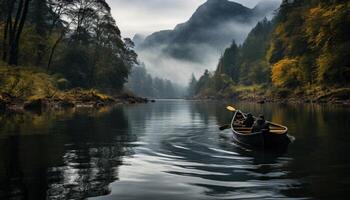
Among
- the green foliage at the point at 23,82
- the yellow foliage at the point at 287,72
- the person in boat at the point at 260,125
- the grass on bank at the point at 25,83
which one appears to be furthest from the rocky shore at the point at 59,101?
the yellow foliage at the point at 287,72

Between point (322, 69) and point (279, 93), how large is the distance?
24509mm

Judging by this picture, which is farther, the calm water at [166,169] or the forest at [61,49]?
the forest at [61,49]

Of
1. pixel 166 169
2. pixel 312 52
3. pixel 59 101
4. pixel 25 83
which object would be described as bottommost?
pixel 166 169

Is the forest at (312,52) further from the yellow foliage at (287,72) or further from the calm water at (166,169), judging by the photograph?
the calm water at (166,169)

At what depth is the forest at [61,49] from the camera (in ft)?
145

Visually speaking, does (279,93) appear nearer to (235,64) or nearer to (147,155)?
(147,155)

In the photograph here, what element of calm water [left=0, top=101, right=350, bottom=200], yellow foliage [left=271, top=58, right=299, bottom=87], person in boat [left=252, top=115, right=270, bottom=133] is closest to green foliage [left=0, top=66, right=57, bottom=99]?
calm water [left=0, top=101, right=350, bottom=200]

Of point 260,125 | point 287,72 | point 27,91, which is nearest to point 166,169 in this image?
point 260,125

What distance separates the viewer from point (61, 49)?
241 ft

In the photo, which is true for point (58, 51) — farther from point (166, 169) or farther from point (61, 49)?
point (166, 169)

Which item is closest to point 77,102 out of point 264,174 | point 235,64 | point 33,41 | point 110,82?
point 33,41

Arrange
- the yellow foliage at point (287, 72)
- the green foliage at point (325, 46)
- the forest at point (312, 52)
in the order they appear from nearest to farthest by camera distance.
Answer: the green foliage at point (325, 46), the forest at point (312, 52), the yellow foliage at point (287, 72)

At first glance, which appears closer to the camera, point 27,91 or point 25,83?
point 25,83

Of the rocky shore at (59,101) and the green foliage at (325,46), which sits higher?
the green foliage at (325,46)
